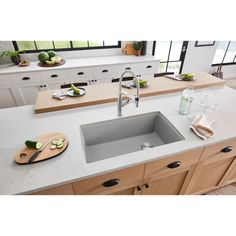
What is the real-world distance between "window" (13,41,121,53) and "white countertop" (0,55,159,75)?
0.22m

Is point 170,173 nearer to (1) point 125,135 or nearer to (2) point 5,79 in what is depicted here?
(1) point 125,135

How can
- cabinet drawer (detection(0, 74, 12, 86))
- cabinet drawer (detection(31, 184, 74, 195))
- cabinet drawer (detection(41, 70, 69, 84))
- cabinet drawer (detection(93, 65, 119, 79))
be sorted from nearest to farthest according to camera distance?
cabinet drawer (detection(31, 184, 74, 195)) < cabinet drawer (detection(0, 74, 12, 86)) < cabinet drawer (detection(41, 70, 69, 84)) < cabinet drawer (detection(93, 65, 119, 79))

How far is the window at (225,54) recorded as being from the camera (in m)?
3.98

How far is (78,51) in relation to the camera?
116 inches

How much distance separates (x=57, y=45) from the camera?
9.53 ft

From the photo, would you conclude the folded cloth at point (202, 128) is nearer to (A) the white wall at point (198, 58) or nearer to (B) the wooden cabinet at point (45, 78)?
(B) the wooden cabinet at point (45, 78)

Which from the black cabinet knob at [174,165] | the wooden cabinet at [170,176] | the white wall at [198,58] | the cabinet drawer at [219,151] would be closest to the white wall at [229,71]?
the white wall at [198,58]

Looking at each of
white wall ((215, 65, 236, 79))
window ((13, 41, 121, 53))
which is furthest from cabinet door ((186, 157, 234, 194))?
white wall ((215, 65, 236, 79))

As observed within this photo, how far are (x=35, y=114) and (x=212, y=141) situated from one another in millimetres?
1289

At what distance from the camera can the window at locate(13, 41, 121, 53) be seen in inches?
108

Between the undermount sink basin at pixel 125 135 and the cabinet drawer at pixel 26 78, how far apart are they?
1804mm

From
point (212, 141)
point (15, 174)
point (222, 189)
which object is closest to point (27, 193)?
point (15, 174)

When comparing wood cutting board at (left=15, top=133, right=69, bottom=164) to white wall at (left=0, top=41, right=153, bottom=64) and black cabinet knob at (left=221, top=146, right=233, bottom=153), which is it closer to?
black cabinet knob at (left=221, top=146, right=233, bottom=153)

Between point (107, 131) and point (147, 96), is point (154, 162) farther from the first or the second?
point (147, 96)
